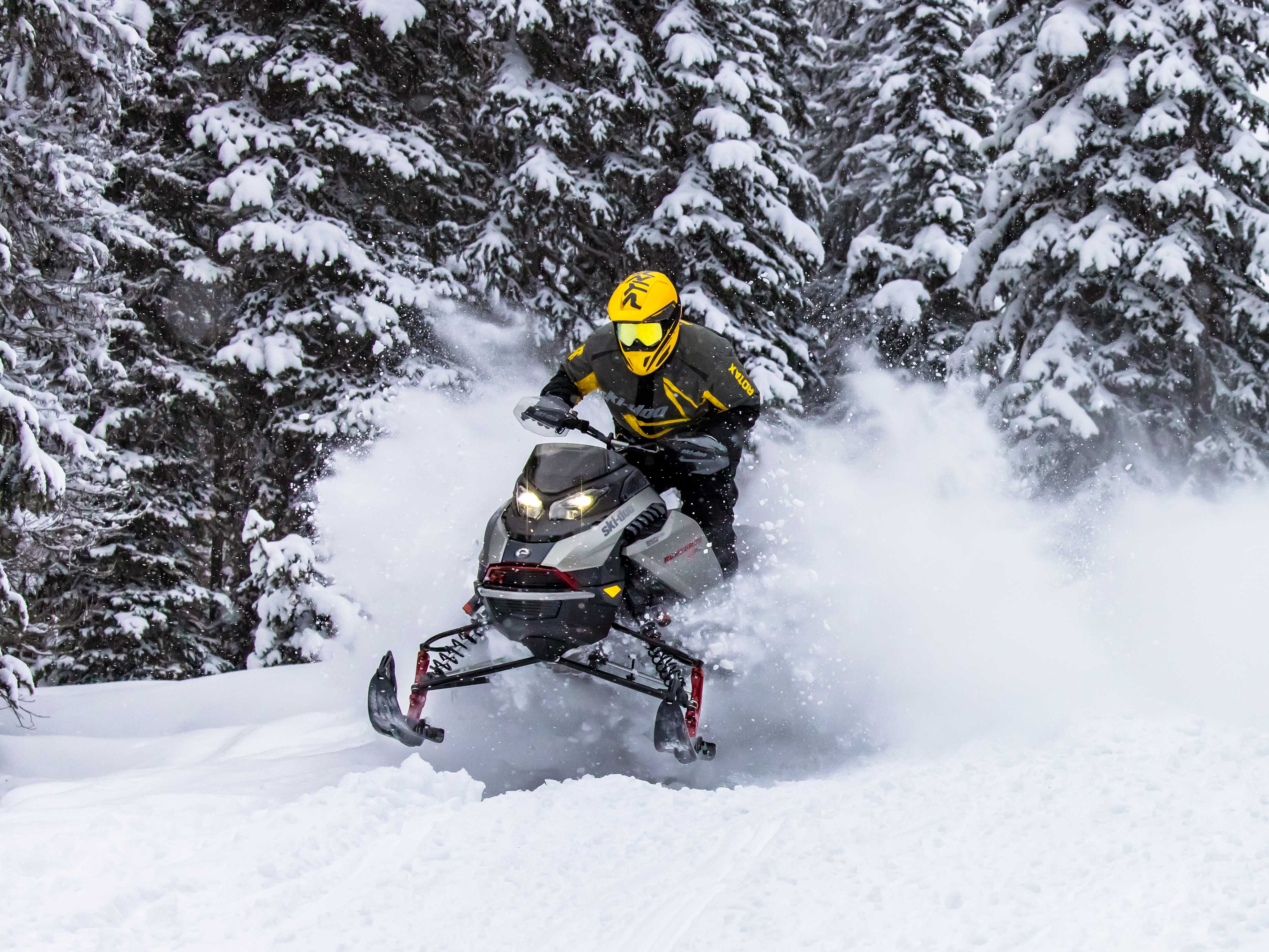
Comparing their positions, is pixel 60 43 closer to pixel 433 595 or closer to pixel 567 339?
pixel 433 595

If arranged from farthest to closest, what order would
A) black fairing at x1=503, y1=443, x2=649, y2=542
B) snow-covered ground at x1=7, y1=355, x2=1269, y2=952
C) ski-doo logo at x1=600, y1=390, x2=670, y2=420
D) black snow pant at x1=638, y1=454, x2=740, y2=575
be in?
black snow pant at x1=638, y1=454, x2=740, y2=575, ski-doo logo at x1=600, y1=390, x2=670, y2=420, black fairing at x1=503, y1=443, x2=649, y2=542, snow-covered ground at x1=7, y1=355, x2=1269, y2=952

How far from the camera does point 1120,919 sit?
131 inches

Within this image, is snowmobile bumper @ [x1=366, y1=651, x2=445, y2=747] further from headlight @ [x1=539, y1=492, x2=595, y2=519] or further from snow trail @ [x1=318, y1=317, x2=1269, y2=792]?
headlight @ [x1=539, y1=492, x2=595, y2=519]

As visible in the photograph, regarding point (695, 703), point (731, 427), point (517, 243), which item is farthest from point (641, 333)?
point (517, 243)

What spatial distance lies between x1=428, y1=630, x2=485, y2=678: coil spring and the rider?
126 cm

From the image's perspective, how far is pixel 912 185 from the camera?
58.6 feet

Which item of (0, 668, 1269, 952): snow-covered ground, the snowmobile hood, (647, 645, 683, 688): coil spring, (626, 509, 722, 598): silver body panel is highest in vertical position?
the snowmobile hood

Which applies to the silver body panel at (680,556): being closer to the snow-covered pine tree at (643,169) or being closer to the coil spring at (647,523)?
the coil spring at (647,523)

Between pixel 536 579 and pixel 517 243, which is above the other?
pixel 517 243

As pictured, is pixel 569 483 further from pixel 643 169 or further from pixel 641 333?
pixel 643 169

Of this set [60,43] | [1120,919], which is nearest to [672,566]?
[1120,919]

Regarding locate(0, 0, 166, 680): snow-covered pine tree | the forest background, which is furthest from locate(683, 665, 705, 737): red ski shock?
the forest background

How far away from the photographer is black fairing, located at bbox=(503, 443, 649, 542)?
5199 millimetres

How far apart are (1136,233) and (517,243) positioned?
747 centimetres
